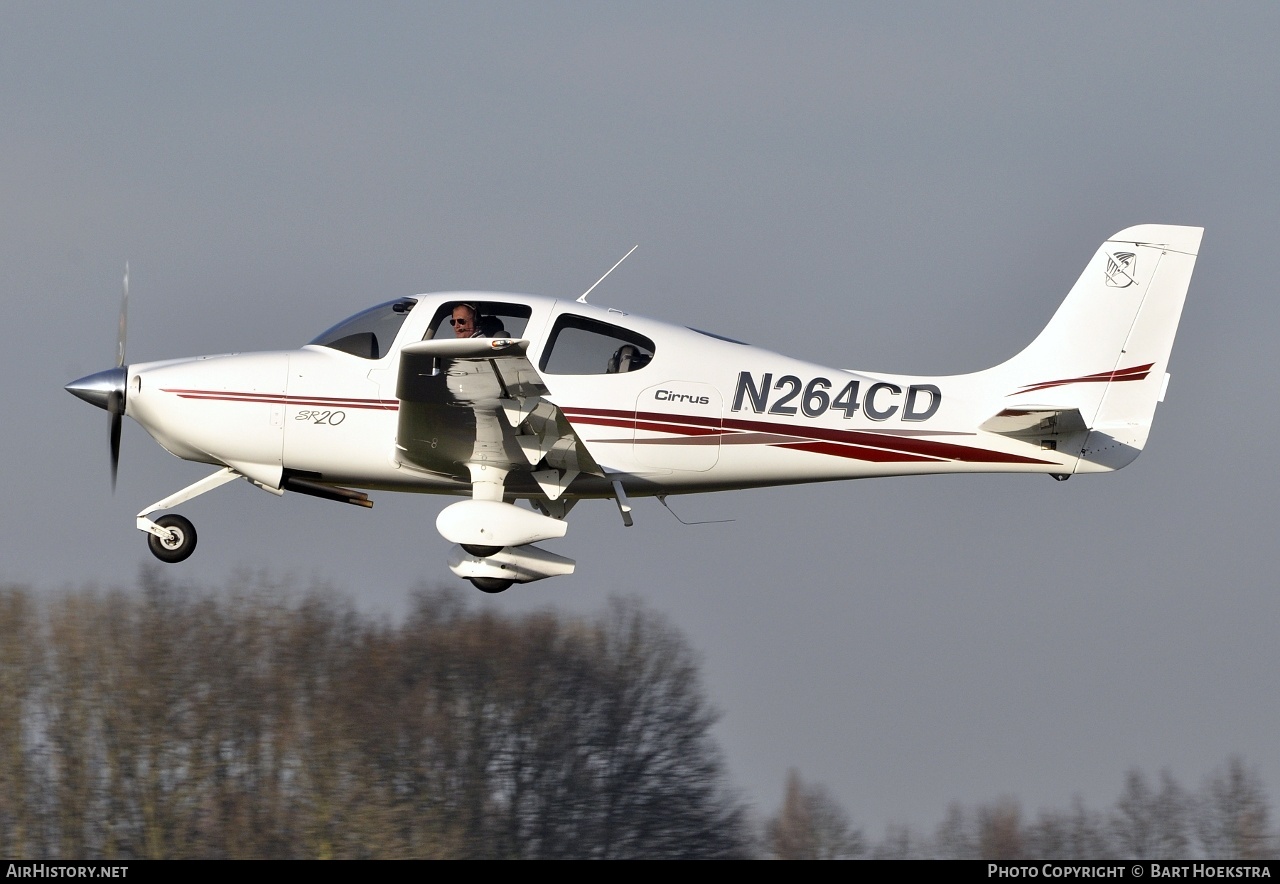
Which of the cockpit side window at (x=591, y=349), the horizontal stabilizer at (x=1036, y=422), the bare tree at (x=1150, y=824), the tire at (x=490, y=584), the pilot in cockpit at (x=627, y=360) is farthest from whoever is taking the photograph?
the bare tree at (x=1150, y=824)

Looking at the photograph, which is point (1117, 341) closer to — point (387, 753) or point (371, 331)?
point (371, 331)

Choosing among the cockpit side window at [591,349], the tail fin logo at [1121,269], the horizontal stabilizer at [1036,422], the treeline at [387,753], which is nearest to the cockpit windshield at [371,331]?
the cockpit side window at [591,349]

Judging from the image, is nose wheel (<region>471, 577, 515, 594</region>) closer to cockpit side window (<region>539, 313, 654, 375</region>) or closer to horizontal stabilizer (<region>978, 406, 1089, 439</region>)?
cockpit side window (<region>539, 313, 654, 375</region>)

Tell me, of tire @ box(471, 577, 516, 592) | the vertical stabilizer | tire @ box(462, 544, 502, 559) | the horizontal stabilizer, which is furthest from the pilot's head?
the vertical stabilizer

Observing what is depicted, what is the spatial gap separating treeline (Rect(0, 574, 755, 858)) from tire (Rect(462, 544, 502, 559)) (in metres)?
12.1

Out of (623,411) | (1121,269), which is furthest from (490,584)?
(1121,269)

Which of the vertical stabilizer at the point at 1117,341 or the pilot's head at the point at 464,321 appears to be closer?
the pilot's head at the point at 464,321

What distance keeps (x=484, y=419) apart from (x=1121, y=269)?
17.1 ft

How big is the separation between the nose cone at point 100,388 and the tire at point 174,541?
3.36 feet

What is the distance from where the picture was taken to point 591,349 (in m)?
11.2

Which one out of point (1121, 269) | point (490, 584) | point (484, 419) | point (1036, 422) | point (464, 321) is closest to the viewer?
point (484, 419)

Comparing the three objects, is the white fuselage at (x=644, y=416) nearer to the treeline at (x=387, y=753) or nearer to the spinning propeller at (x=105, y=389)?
the spinning propeller at (x=105, y=389)

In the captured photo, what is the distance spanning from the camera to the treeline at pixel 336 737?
22.7 m
